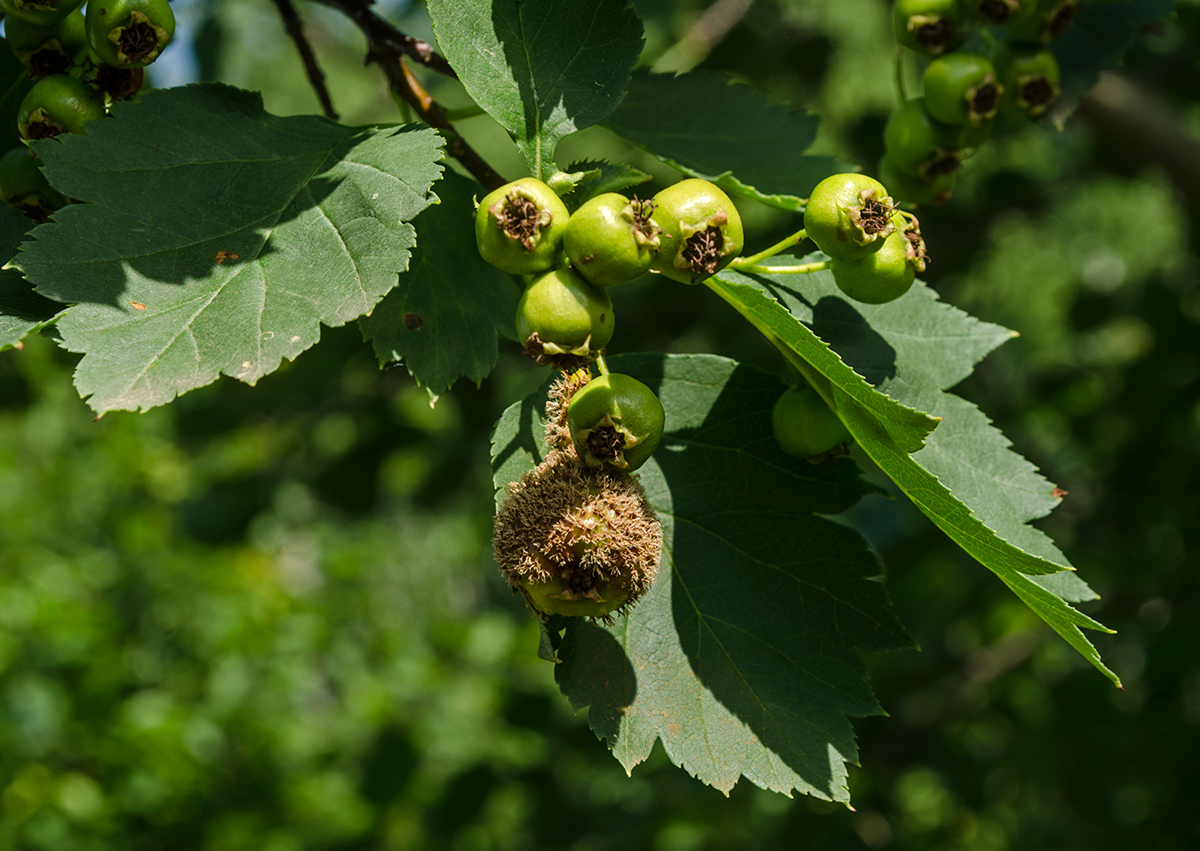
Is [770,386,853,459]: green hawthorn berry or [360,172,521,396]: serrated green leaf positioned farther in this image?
[360,172,521,396]: serrated green leaf

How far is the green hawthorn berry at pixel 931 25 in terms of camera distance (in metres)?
1.72

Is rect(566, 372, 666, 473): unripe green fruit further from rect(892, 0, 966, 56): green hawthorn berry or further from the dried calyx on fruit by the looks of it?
rect(892, 0, 966, 56): green hawthorn berry

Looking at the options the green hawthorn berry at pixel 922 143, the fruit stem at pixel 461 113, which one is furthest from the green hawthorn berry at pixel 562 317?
the green hawthorn berry at pixel 922 143

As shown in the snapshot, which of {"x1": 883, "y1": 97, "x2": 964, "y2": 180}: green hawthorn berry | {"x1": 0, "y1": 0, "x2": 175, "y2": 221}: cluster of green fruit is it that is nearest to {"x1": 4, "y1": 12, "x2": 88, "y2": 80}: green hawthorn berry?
{"x1": 0, "y1": 0, "x2": 175, "y2": 221}: cluster of green fruit

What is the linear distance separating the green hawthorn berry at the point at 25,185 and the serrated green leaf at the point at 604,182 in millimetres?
739

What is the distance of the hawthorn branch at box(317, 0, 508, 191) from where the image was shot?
4.54 ft

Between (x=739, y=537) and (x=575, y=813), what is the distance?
9.55 ft

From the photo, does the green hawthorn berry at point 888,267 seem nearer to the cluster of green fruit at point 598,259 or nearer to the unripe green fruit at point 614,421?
the cluster of green fruit at point 598,259

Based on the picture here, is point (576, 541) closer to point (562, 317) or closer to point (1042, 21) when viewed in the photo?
point (562, 317)

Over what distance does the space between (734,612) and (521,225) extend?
620 mm

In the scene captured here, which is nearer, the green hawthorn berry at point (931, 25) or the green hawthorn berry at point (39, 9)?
the green hawthorn berry at point (39, 9)

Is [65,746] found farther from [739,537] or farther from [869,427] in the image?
[869,427]

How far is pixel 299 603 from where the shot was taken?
5.97m

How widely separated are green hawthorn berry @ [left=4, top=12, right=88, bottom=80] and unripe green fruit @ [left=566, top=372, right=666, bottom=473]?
3.01 feet
